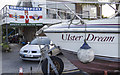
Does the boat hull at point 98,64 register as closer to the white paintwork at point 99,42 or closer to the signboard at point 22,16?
the white paintwork at point 99,42

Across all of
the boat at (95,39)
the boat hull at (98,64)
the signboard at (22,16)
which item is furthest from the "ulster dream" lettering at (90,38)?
the signboard at (22,16)

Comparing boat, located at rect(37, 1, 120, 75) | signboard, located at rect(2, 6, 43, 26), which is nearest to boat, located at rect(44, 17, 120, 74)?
boat, located at rect(37, 1, 120, 75)

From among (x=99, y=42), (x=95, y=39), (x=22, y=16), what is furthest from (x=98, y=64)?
(x=22, y=16)

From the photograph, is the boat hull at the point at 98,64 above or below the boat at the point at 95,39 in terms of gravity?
below

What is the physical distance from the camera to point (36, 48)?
27.9ft

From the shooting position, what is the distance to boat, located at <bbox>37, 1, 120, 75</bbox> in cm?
500

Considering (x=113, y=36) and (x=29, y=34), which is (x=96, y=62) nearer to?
(x=113, y=36)

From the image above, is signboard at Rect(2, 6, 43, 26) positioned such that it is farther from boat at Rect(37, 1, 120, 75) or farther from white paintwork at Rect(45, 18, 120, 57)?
white paintwork at Rect(45, 18, 120, 57)

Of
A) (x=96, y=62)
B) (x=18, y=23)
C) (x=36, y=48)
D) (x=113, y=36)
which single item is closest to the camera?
(x=113, y=36)

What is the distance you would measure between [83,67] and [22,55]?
424 cm

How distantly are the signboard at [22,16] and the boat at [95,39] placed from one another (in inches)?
316

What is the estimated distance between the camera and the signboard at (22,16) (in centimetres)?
1270

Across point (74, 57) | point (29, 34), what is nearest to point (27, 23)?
point (29, 34)

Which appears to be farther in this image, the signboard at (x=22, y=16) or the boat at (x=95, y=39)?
the signboard at (x=22, y=16)
